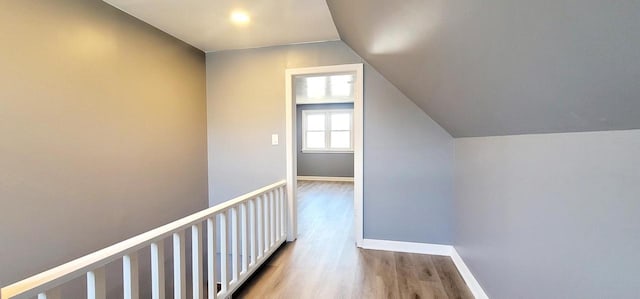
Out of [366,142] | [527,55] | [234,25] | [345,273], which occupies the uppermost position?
[234,25]

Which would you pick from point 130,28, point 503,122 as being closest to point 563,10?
point 503,122

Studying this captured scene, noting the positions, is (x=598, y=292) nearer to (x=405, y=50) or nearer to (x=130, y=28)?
(x=405, y=50)

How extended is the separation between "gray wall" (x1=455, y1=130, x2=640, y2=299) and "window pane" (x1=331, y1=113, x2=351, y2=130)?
5168 millimetres

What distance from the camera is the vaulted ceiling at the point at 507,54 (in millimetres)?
531

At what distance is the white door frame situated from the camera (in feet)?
8.36

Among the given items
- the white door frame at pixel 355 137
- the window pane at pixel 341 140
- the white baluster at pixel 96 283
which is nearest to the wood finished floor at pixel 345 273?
the white door frame at pixel 355 137

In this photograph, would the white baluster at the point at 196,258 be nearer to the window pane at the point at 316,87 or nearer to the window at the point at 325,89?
the window at the point at 325,89

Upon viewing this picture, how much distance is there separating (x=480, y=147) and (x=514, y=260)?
0.74 meters

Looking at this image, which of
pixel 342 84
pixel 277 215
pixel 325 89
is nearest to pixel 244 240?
pixel 277 215

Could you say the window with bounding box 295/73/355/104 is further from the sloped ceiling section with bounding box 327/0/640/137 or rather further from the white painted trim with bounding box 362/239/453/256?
the sloped ceiling section with bounding box 327/0/640/137

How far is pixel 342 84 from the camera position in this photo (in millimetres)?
4691

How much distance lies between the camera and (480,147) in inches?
68.8

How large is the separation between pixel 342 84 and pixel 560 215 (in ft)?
13.2

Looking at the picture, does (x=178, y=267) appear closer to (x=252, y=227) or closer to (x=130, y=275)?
(x=130, y=275)
